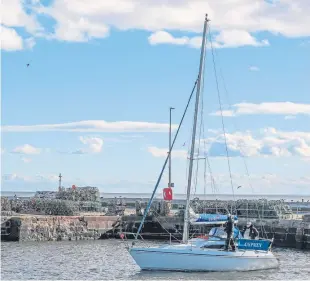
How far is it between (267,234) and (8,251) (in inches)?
720

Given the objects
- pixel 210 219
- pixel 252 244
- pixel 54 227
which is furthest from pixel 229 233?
pixel 54 227

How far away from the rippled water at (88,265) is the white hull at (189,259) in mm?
423

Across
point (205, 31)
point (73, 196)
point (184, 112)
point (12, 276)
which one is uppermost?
point (205, 31)

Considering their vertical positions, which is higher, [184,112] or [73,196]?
[184,112]

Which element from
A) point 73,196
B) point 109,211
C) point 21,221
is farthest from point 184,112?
point 73,196

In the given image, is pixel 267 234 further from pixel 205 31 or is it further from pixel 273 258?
pixel 205 31

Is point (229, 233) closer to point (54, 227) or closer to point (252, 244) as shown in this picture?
point (252, 244)

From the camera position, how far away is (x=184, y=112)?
41.0 metres

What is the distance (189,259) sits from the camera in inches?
1415

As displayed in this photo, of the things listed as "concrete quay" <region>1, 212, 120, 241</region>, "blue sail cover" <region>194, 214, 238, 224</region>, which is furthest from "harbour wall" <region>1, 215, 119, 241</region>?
"blue sail cover" <region>194, 214, 238, 224</region>

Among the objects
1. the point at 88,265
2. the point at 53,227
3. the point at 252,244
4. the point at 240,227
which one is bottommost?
the point at 88,265

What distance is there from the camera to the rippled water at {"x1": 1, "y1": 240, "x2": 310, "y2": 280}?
34500mm

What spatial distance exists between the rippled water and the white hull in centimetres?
42

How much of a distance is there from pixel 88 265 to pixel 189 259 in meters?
5.55
